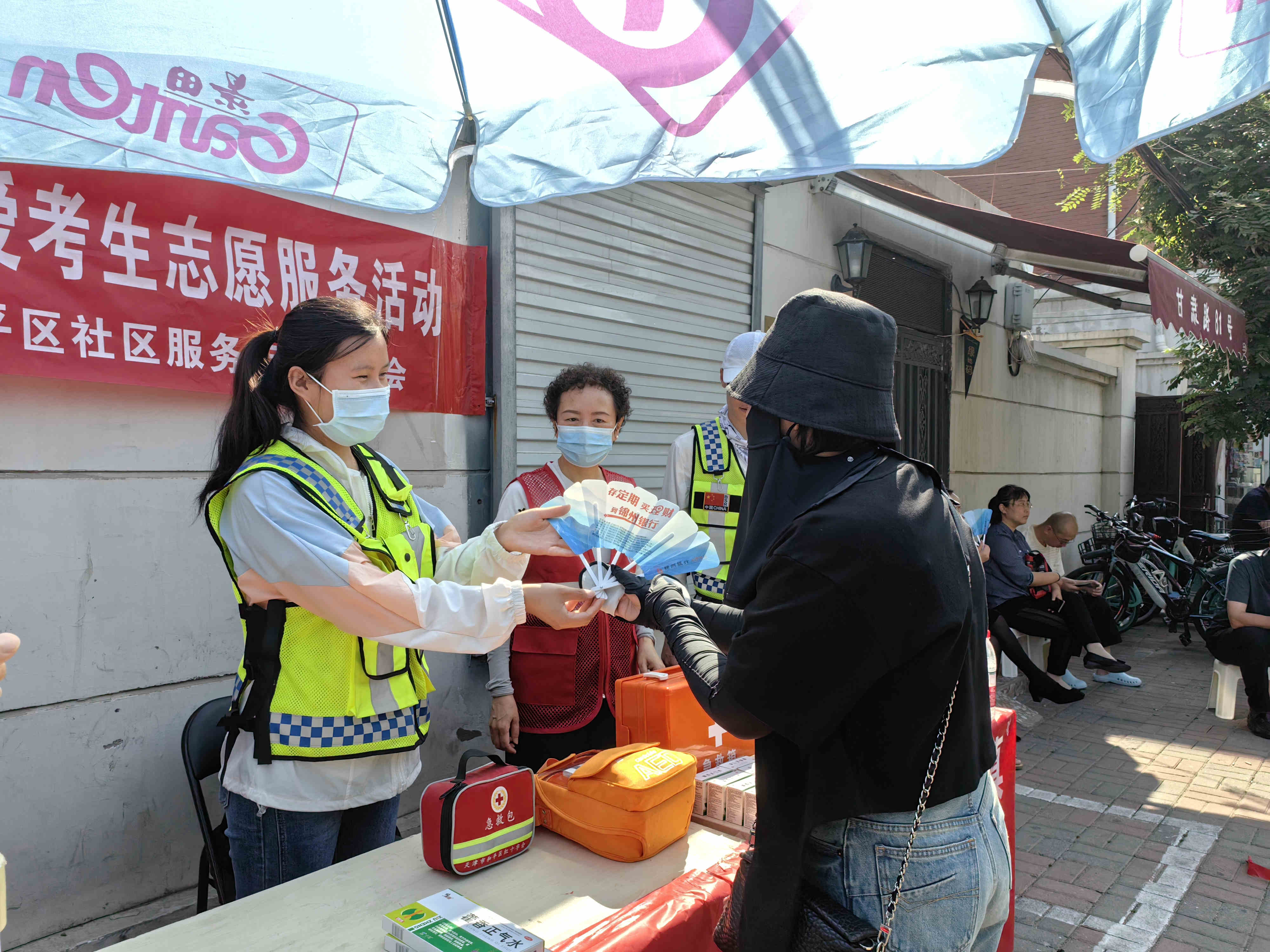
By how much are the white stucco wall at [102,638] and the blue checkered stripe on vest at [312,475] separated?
2.87 ft

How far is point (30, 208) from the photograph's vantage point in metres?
2.58

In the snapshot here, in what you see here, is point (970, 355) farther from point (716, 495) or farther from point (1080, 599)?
point (716, 495)

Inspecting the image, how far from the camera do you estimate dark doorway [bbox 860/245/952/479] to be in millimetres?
7789

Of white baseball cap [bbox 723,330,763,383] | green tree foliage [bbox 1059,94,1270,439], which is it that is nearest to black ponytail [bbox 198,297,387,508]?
white baseball cap [bbox 723,330,763,383]

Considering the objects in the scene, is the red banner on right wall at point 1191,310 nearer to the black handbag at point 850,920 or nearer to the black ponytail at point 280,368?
the black handbag at point 850,920

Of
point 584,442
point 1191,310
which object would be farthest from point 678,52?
point 1191,310

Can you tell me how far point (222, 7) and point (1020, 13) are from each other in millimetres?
2000

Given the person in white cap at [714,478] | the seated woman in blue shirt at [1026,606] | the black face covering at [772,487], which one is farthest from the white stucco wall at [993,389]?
the black face covering at [772,487]

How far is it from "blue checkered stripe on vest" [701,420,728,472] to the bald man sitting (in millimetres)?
4817

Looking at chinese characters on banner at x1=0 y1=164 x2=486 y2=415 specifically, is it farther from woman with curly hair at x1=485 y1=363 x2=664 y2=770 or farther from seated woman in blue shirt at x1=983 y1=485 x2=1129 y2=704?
seated woman in blue shirt at x1=983 y1=485 x2=1129 y2=704

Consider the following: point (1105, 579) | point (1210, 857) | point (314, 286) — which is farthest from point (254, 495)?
point (1105, 579)

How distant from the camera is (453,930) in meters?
1.48

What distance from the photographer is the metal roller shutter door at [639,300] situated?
422 cm

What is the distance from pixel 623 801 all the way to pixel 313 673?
0.73 m
